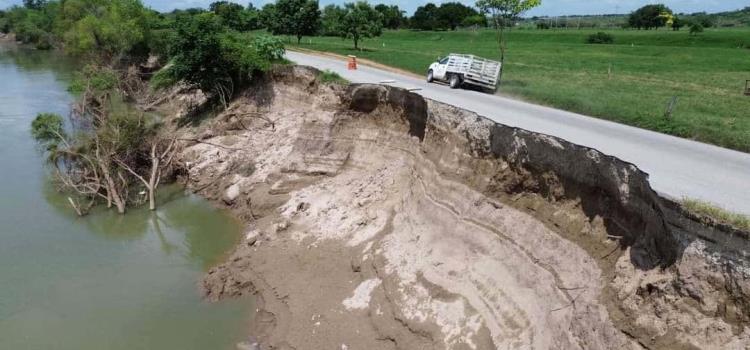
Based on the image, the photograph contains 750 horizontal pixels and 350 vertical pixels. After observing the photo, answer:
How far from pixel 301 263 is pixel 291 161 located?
6.95m

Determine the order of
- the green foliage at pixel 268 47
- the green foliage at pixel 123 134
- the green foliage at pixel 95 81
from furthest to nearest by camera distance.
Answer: the green foliage at pixel 95 81 → the green foliage at pixel 268 47 → the green foliage at pixel 123 134

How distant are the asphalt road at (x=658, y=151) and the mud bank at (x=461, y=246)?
149 centimetres

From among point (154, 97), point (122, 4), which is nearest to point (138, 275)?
point (154, 97)

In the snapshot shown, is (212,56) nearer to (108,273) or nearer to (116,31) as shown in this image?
(108,273)

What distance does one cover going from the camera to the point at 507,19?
26141 millimetres

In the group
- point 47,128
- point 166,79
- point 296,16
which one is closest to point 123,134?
point 47,128

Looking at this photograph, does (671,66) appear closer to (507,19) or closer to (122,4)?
(507,19)

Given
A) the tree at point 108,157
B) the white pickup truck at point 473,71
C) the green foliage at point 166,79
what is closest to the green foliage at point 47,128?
the tree at point 108,157

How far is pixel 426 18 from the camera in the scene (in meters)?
113

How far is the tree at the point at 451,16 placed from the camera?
107 m

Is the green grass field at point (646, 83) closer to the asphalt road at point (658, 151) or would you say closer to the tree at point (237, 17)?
the asphalt road at point (658, 151)

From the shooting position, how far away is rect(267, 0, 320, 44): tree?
6147cm

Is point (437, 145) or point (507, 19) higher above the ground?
point (507, 19)

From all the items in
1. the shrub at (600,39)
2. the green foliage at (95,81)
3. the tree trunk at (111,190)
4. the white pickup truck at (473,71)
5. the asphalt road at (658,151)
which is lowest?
the tree trunk at (111,190)
